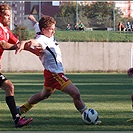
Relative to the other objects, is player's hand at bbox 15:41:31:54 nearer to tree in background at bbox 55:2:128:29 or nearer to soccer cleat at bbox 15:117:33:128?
soccer cleat at bbox 15:117:33:128

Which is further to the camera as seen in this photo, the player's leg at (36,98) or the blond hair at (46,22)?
the player's leg at (36,98)

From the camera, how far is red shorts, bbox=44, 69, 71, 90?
26.8 feet

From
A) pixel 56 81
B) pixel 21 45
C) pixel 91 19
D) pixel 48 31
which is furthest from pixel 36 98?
pixel 91 19

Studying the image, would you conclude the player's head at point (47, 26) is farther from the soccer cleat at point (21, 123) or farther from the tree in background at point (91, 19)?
the tree in background at point (91, 19)

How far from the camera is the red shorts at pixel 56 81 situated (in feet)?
26.8

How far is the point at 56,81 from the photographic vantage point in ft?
26.9

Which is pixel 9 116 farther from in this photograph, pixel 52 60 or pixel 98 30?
pixel 98 30

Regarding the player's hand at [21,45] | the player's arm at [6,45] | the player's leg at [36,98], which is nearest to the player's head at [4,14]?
the player's arm at [6,45]

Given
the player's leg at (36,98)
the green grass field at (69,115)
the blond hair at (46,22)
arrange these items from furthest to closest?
the player's leg at (36,98) < the blond hair at (46,22) < the green grass field at (69,115)

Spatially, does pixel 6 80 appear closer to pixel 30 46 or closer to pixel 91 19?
pixel 30 46

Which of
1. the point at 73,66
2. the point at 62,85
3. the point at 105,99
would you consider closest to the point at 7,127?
the point at 62,85

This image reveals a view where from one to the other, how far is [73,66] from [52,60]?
23.3 metres

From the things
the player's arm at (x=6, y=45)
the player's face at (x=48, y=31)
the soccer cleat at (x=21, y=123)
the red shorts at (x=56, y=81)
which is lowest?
the soccer cleat at (x=21, y=123)

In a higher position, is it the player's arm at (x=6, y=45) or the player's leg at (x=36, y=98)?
the player's arm at (x=6, y=45)
